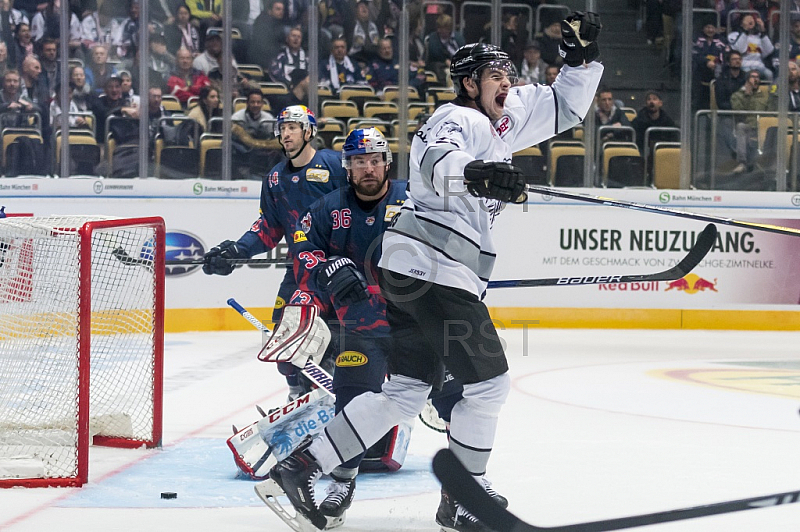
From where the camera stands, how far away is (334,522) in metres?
2.77

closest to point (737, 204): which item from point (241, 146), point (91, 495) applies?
point (241, 146)

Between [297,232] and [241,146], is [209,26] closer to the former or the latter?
[241,146]

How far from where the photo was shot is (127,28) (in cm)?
766

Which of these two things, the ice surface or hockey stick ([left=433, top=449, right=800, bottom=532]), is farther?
the ice surface

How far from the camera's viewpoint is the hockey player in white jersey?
8.27 feet

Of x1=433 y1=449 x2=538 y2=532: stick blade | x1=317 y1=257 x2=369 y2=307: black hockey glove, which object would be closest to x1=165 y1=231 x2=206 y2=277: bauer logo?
x1=317 y1=257 x2=369 y2=307: black hockey glove

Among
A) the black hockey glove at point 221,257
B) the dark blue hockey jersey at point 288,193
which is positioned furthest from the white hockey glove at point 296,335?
the dark blue hockey jersey at point 288,193

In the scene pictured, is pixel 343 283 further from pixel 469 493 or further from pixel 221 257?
pixel 221 257

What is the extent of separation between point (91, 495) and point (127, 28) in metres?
5.26

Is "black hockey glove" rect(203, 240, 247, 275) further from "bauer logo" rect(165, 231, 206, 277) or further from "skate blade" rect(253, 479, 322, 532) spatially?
"bauer logo" rect(165, 231, 206, 277)

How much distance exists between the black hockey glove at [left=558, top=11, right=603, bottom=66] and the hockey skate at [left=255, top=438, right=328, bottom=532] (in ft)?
3.95

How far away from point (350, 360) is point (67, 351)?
1.05 metres

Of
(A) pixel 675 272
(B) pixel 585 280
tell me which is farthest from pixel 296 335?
(A) pixel 675 272

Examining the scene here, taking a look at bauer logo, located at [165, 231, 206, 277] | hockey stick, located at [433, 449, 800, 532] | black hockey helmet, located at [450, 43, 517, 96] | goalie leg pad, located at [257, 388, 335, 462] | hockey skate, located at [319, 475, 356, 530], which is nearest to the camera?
hockey stick, located at [433, 449, 800, 532]
